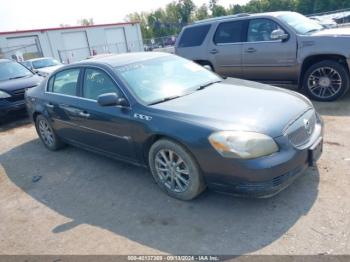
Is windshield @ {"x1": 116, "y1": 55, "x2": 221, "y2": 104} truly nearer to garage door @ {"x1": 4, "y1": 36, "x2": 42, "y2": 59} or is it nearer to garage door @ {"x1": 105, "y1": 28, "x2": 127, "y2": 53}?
garage door @ {"x1": 4, "y1": 36, "x2": 42, "y2": 59}

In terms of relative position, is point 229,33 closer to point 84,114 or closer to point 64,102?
point 64,102

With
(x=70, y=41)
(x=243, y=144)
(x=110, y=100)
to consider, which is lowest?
(x=70, y=41)

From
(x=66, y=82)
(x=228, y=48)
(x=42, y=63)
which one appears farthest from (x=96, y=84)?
(x=42, y=63)

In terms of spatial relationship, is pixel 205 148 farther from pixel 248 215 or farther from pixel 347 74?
A: pixel 347 74

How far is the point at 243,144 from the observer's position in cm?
308

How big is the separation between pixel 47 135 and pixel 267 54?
462 cm

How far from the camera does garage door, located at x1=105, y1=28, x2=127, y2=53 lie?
128 feet

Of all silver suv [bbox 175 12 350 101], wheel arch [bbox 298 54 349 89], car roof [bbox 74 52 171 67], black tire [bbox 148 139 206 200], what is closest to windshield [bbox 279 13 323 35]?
silver suv [bbox 175 12 350 101]

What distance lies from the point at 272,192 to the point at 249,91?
4.57ft

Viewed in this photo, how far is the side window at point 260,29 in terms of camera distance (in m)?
6.96

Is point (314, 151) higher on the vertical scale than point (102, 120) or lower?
lower

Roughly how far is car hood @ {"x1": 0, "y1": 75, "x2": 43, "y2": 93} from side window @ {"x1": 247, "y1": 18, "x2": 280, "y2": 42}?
18.0ft

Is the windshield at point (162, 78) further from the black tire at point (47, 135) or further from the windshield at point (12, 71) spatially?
the windshield at point (12, 71)

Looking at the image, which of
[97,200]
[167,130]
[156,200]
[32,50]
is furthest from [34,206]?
[32,50]
